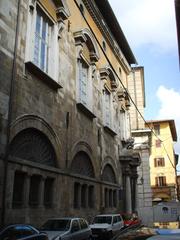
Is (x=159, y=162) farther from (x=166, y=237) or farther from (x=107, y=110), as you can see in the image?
(x=166, y=237)

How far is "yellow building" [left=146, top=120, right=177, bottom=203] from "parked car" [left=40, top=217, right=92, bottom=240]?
4598cm

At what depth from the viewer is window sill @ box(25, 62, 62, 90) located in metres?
14.1

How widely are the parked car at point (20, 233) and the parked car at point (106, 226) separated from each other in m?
7.12

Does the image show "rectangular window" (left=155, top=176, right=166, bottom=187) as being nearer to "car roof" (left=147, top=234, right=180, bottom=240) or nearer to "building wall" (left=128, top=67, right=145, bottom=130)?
"building wall" (left=128, top=67, right=145, bottom=130)

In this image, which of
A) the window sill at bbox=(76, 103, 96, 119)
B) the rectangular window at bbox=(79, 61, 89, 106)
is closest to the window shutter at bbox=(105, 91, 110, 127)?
the rectangular window at bbox=(79, 61, 89, 106)

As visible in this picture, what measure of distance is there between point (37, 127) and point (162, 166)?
50.0 m

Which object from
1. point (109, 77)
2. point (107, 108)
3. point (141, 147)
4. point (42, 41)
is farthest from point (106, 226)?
point (141, 147)

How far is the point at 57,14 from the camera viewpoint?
17.8 meters

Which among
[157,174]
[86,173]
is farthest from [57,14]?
[157,174]

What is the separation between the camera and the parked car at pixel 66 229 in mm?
11857

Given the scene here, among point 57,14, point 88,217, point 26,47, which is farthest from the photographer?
point 88,217

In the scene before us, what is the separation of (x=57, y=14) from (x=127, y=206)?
16237 mm

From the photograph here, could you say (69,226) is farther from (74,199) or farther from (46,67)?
Answer: (46,67)

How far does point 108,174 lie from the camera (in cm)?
2505
